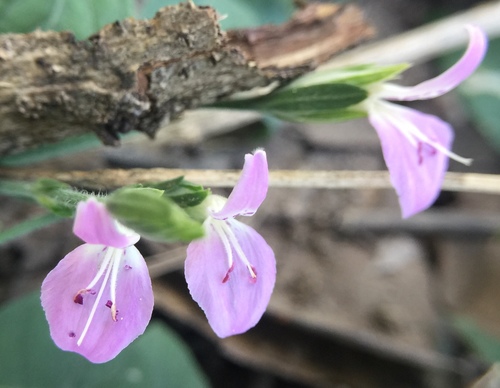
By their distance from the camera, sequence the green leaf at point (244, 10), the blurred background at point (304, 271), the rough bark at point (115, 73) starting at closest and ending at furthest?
the rough bark at point (115, 73), the blurred background at point (304, 271), the green leaf at point (244, 10)

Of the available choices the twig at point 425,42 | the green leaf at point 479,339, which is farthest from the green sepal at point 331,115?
the green leaf at point 479,339

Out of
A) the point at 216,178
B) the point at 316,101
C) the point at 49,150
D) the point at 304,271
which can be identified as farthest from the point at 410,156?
the point at 304,271

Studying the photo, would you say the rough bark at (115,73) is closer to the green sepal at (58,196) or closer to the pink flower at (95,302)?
the green sepal at (58,196)

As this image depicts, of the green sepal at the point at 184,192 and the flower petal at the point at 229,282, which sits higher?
the green sepal at the point at 184,192

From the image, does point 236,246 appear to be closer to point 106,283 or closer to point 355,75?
point 106,283

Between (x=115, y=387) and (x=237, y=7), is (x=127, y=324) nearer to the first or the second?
(x=115, y=387)

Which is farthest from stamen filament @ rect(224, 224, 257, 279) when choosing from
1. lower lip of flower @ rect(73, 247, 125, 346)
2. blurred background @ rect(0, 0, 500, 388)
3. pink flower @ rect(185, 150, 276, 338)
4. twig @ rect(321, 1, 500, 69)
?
twig @ rect(321, 1, 500, 69)
